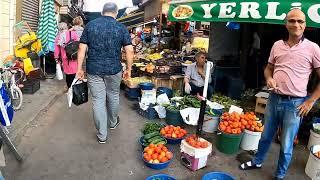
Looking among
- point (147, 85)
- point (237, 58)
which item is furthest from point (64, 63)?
point (237, 58)

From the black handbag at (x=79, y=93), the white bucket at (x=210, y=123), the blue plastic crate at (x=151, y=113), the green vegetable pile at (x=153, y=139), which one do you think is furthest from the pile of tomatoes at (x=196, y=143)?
the blue plastic crate at (x=151, y=113)

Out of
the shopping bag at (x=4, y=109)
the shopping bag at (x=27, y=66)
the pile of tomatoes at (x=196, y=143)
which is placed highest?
the shopping bag at (x=27, y=66)

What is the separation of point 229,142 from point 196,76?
2.43 metres

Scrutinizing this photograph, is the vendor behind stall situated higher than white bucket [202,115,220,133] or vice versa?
the vendor behind stall

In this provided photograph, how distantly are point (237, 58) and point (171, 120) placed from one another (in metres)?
4.62

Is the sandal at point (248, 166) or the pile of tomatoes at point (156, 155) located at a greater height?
the pile of tomatoes at point (156, 155)

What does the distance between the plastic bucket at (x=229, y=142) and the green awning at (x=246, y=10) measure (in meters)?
1.95

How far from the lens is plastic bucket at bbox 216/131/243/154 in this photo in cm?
505

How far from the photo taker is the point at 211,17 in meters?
5.94

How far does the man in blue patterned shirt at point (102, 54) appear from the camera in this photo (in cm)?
500

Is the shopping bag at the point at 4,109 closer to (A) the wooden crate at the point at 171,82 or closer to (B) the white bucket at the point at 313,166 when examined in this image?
(B) the white bucket at the point at 313,166

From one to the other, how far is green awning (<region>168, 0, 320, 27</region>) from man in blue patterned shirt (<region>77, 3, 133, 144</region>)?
181 centimetres

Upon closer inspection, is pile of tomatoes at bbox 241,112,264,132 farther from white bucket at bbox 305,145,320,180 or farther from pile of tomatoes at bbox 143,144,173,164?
pile of tomatoes at bbox 143,144,173,164

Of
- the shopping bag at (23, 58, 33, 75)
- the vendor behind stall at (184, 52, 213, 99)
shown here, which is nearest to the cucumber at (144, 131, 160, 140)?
the vendor behind stall at (184, 52, 213, 99)
